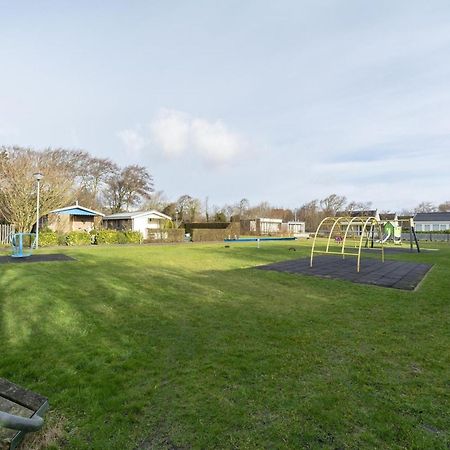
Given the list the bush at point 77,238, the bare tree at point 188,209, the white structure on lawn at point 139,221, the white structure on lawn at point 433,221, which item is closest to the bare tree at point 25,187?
the bush at point 77,238

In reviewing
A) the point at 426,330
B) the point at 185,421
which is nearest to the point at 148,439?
the point at 185,421

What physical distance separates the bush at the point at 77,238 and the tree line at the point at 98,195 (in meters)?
3.79

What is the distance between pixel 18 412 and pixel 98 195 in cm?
4591

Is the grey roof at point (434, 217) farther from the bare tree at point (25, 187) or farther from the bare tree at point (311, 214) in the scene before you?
the bare tree at point (25, 187)

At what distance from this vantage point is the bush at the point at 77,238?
22.6 m

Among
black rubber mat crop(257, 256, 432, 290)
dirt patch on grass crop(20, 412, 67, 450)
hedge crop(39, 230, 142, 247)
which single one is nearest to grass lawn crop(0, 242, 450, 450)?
dirt patch on grass crop(20, 412, 67, 450)

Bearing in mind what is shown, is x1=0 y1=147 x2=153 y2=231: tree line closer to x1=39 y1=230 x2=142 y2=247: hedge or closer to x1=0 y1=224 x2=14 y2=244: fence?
x1=0 y1=224 x2=14 y2=244: fence

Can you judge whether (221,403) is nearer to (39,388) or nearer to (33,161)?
(39,388)

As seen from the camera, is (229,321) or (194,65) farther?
(194,65)

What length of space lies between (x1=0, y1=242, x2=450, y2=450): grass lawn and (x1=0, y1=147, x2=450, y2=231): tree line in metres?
19.4

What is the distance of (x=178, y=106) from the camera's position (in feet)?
69.5

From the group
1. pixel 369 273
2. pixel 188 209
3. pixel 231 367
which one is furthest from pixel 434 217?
pixel 231 367

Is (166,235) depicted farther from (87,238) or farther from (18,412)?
(18,412)

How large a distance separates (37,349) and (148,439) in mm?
2392
